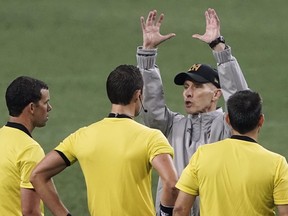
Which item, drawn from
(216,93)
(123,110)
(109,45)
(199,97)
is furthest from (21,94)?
(109,45)

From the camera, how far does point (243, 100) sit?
5605 millimetres

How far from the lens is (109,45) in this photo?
14977 mm

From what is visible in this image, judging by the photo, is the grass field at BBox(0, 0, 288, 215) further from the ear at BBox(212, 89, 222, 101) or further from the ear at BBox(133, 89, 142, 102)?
the ear at BBox(133, 89, 142, 102)

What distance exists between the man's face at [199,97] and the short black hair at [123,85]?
1126 mm

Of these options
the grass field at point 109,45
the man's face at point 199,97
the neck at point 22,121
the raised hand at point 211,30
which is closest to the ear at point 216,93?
the man's face at point 199,97

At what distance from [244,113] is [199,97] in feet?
4.71

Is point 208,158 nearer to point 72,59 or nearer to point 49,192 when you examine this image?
point 49,192

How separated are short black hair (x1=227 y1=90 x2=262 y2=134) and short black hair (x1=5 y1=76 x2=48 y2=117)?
4.52ft

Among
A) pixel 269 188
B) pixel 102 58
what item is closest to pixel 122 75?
pixel 269 188

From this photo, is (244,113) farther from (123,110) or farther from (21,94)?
(21,94)

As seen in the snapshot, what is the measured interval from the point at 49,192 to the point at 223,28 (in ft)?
32.1

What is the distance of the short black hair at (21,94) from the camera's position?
6367 millimetres

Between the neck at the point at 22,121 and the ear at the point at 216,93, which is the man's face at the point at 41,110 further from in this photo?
the ear at the point at 216,93

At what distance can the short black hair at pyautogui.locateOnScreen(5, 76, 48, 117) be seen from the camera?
6.37 m
